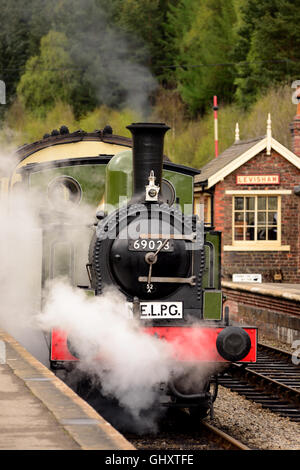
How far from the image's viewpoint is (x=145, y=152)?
7.98 m

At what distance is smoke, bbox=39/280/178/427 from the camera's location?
24.9ft

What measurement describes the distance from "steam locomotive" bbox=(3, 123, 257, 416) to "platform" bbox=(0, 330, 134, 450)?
42 centimetres

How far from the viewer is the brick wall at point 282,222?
72.3 ft

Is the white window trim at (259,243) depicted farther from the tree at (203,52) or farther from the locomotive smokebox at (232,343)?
the tree at (203,52)

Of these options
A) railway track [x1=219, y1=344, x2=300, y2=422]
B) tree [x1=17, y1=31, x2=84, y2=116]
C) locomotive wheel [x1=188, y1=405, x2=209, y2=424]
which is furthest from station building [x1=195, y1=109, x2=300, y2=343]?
locomotive wheel [x1=188, y1=405, x2=209, y2=424]

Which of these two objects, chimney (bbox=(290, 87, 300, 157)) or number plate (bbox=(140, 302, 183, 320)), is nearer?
number plate (bbox=(140, 302, 183, 320))

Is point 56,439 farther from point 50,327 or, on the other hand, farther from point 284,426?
point 284,426

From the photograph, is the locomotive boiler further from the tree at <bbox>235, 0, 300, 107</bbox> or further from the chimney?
the tree at <bbox>235, 0, 300, 107</bbox>

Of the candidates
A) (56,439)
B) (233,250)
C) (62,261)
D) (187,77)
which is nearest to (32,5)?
(187,77)

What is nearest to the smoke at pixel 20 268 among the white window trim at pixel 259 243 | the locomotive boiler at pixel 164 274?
the locomotive boiler at pixel 164 274

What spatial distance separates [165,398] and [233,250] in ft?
47.5

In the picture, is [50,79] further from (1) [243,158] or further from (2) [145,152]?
(2) [145,152]

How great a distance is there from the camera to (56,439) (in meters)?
5.66

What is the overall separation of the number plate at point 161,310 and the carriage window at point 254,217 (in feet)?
47.2
